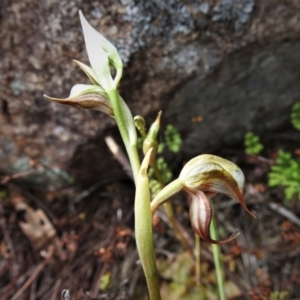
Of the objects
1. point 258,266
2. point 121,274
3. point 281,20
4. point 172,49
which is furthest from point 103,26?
point 258,266

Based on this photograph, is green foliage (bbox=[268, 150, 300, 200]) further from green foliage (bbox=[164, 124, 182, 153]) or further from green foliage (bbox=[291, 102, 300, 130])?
green foliage (bbox=[164, 124, 182, 153])

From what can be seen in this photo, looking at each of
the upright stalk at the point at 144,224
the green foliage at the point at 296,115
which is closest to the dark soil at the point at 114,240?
the green foliage at the point at 296,115

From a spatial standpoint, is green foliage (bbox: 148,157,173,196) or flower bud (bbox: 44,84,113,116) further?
green foliage (bbox: 148,157,173,196)

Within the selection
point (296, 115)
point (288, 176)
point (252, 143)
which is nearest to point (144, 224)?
point (288, 176)

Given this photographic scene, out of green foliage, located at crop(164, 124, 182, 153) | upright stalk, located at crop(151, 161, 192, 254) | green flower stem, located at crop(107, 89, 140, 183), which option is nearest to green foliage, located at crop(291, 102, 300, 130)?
green foliage, located at crop(164, 124, 182, 153)

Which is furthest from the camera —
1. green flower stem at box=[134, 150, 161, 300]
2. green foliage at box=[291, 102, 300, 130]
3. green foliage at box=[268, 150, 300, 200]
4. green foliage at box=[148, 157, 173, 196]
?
green foliage at box=[291, 102, 300, 130]

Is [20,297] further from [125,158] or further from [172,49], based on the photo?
[172,49]

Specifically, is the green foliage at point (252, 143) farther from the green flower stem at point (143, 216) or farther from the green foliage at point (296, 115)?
the green flower stem at point (143, 216)
